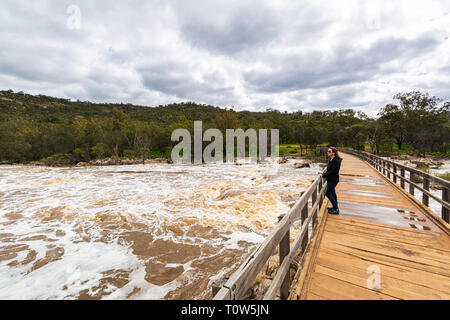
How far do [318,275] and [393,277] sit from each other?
1021 mm

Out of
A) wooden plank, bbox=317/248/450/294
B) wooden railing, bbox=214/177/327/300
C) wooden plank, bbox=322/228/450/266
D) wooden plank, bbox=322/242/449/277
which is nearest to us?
wooden railing, bbox=214/177/327/300

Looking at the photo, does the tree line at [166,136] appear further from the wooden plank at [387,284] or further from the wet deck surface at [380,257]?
the wooden plank at [387,284]

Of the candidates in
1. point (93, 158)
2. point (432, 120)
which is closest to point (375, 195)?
point (432, 120)

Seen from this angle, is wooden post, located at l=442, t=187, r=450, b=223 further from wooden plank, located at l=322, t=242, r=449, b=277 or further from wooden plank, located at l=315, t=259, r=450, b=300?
wooden plank, located at l=315, t=259, r=450, b=300

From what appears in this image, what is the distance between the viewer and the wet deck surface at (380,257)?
2.69 metres

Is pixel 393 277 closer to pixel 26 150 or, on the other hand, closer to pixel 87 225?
pixel 87 225

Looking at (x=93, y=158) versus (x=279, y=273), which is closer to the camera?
(x=279, y=273)

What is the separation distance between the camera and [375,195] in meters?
7.52

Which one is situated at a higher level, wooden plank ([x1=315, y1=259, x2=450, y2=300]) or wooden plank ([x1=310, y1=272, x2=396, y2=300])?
wooden plank ([x1=315, y1=259, x2=450, y2=300])
